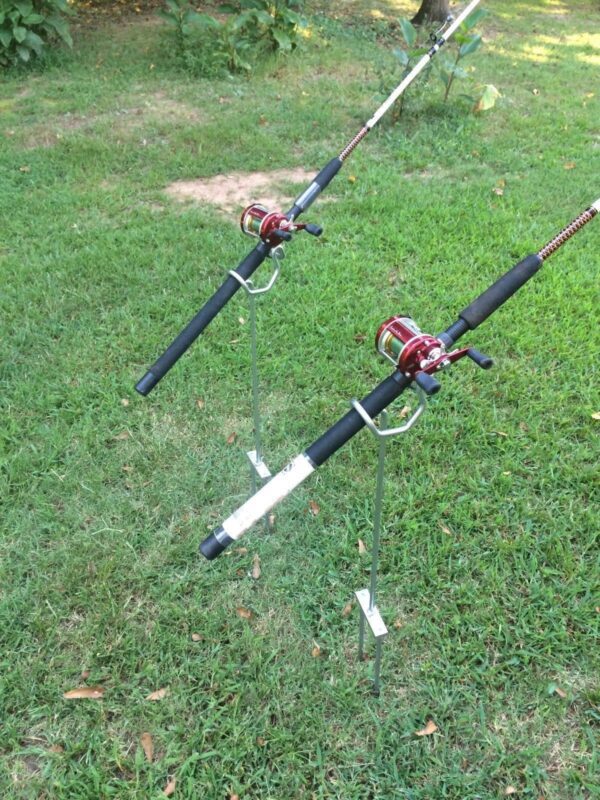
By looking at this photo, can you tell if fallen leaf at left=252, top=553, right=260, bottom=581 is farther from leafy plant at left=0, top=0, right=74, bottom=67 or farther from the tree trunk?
the tree trunk

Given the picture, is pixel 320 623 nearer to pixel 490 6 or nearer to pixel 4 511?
pixel 4 511

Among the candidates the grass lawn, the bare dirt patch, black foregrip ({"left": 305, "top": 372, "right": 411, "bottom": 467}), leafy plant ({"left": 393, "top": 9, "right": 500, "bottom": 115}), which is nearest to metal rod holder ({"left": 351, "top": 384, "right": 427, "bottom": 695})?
black foregrip ({"left": 305, "top": 372, "right": 411, "bottom": 467})

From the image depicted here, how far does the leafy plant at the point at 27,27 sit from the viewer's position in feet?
21.7

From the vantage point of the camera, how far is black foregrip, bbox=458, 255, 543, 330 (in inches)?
53.3

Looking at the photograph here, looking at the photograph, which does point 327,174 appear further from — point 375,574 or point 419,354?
point 375,574

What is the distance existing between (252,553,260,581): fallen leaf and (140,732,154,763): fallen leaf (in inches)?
25.6

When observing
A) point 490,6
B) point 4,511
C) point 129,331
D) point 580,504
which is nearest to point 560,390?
point 580,504

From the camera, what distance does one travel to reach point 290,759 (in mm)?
1855

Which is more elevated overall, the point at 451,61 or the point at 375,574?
the point at 451,61

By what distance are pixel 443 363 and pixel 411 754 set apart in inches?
51.9

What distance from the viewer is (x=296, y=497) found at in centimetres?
266

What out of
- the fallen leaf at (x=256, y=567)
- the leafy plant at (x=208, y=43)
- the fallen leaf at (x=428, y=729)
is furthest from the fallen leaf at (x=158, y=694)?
the leafy plant at (x=208, y=43)

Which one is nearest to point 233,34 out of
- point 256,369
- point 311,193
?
point 311,193

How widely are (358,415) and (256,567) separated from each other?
1.22 m
